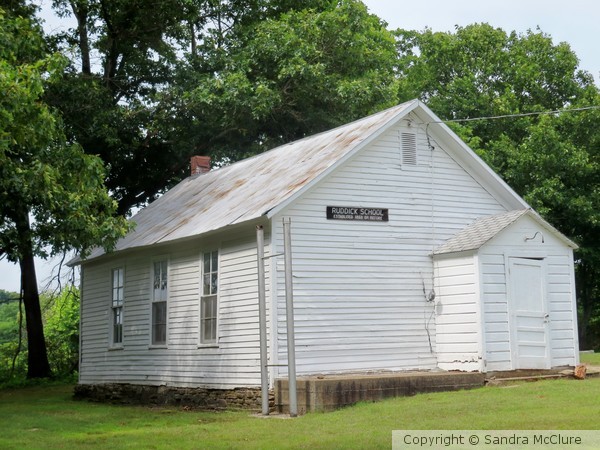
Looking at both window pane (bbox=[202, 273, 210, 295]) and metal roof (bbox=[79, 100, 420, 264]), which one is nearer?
metal roof (bbox=[79, 100, 420, 264])

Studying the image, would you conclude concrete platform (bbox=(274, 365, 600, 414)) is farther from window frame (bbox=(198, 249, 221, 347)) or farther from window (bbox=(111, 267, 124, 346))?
window (bbox=(111, 267, 124, 346))

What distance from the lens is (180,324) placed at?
19.9 metres

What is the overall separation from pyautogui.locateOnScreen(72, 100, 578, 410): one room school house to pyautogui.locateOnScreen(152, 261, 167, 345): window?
0.23 feet

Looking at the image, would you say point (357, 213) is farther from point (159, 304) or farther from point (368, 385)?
point (159, 304)

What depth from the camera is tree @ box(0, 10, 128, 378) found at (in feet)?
56.1

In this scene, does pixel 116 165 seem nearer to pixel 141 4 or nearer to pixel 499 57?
pixel 141 4

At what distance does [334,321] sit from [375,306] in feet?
3.40

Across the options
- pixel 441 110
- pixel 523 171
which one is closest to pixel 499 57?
pixel 441 110

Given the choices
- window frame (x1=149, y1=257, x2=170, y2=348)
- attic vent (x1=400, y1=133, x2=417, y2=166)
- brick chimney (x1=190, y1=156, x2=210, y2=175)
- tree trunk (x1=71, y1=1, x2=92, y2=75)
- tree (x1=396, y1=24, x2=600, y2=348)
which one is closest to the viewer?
attic vent (x1=400, y1=133, x2=417, y2=166)

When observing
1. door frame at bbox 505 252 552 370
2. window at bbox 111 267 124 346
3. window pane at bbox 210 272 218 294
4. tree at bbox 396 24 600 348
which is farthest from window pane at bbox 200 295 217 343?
tree at bbox 396 24 600 348

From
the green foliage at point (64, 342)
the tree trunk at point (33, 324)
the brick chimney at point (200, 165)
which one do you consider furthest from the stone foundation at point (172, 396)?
the green foliage at point (64, 342)

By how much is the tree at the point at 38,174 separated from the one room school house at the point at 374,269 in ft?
6.19

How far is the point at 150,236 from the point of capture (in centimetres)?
2114

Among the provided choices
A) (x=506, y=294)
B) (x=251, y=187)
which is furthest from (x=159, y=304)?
(x=506, y=294)
